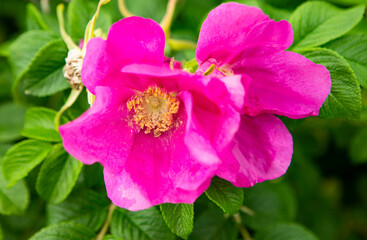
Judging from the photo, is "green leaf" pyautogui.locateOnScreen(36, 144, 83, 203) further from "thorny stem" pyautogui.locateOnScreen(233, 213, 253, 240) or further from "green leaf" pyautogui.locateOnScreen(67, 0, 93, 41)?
"thorny stem" pyautogui.locateOnScreen(233, 213, 253, 240)

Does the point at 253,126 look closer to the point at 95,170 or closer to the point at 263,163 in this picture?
the point at 263,163

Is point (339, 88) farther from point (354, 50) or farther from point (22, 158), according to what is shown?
point (22, 158)

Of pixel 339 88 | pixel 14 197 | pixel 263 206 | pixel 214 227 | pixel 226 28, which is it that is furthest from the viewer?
pixel 263 206

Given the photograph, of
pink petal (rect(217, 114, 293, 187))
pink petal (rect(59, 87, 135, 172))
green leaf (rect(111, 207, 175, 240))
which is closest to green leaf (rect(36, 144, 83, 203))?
green leaf (rect(111, 207, 175, 240))

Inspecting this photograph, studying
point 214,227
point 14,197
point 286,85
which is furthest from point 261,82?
point 14,197

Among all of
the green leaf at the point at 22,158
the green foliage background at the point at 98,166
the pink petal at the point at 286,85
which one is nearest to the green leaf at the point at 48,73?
the green foliage background at the point at 98,166

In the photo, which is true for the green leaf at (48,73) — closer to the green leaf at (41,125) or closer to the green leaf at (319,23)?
the green leaf at (41,125)
